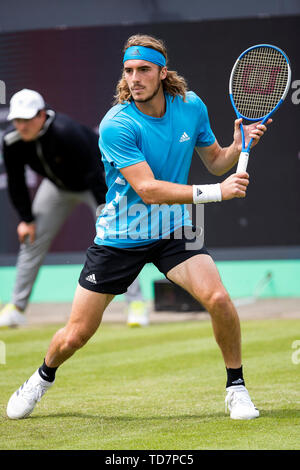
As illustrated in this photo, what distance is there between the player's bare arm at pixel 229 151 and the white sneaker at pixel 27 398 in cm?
166

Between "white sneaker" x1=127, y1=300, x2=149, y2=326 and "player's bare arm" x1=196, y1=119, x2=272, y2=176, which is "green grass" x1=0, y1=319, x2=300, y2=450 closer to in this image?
"white sneaker" x1=127, y1=300, x2=149, y2=326

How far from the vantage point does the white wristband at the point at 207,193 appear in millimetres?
4656

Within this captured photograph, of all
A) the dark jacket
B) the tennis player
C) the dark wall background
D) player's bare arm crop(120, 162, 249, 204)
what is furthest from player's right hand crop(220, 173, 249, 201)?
the dark wall background

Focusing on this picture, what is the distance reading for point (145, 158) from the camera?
5.02 meters

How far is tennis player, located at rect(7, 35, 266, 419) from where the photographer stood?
193 inches

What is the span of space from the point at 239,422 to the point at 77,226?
22.0 ft

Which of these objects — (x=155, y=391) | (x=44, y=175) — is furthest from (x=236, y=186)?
(x=44, y=175)

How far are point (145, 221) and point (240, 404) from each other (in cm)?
117

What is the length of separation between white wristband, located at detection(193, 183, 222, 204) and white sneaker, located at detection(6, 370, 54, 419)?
1.46 metres

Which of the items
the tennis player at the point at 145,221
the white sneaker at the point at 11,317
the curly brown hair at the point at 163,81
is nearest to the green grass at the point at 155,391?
the white sneaker at the point at 11,317

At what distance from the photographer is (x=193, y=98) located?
5.25m

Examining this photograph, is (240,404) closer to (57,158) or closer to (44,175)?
(57,158)

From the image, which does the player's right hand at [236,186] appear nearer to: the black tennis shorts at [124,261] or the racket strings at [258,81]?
the black tennis shorts at [124,261]
